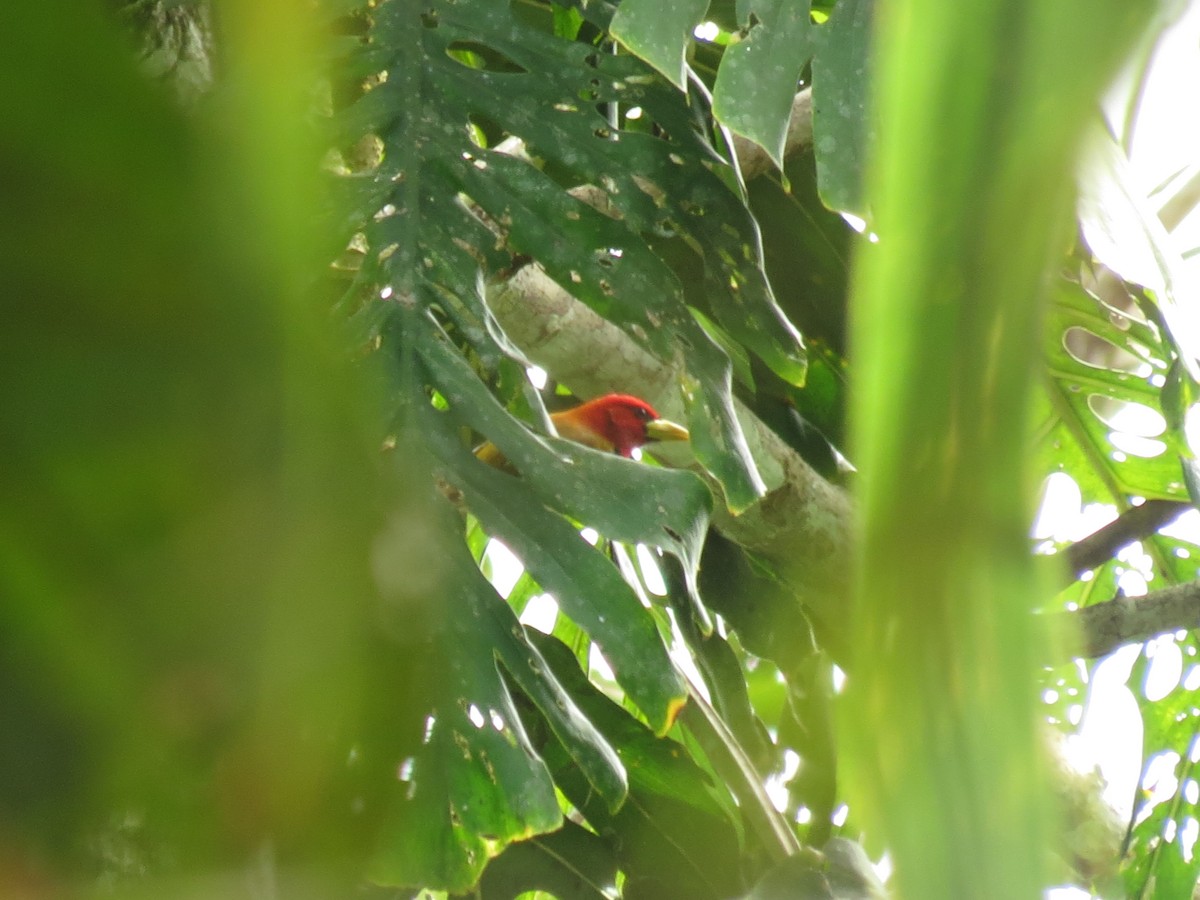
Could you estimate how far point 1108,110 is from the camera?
17 centimetres

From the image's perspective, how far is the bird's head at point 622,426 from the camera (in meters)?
1.68

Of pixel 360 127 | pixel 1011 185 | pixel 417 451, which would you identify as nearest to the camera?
pixel 1011 185

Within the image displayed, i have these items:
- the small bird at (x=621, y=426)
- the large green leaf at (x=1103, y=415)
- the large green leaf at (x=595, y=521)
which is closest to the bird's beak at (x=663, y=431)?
the small bird at (x=621, y=426)

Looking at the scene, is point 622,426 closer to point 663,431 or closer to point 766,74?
point 663,431

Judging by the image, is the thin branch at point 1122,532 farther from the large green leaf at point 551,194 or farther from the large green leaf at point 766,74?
the large green leaf at point 766,74

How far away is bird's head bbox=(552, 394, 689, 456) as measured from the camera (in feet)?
5.50

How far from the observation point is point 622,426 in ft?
5.56

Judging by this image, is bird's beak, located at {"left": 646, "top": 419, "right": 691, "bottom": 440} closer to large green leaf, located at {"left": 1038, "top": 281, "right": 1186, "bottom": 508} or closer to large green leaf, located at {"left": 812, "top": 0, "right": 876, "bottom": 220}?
large green leaf, located at {"left": 1038, "top": 281, "right": 1186, "bottom": 508}

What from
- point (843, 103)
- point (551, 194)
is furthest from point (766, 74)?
point (551, 194)

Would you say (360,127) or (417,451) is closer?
(417,451)

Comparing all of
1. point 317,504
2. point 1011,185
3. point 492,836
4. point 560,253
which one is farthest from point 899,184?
point 560,253

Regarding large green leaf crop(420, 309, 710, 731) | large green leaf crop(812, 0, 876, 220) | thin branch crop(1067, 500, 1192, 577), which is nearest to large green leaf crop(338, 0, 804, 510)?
large green leaf crop(420, 309, 710, 731)

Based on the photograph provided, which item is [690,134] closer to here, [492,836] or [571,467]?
[571,467]

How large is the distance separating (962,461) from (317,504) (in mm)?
132
